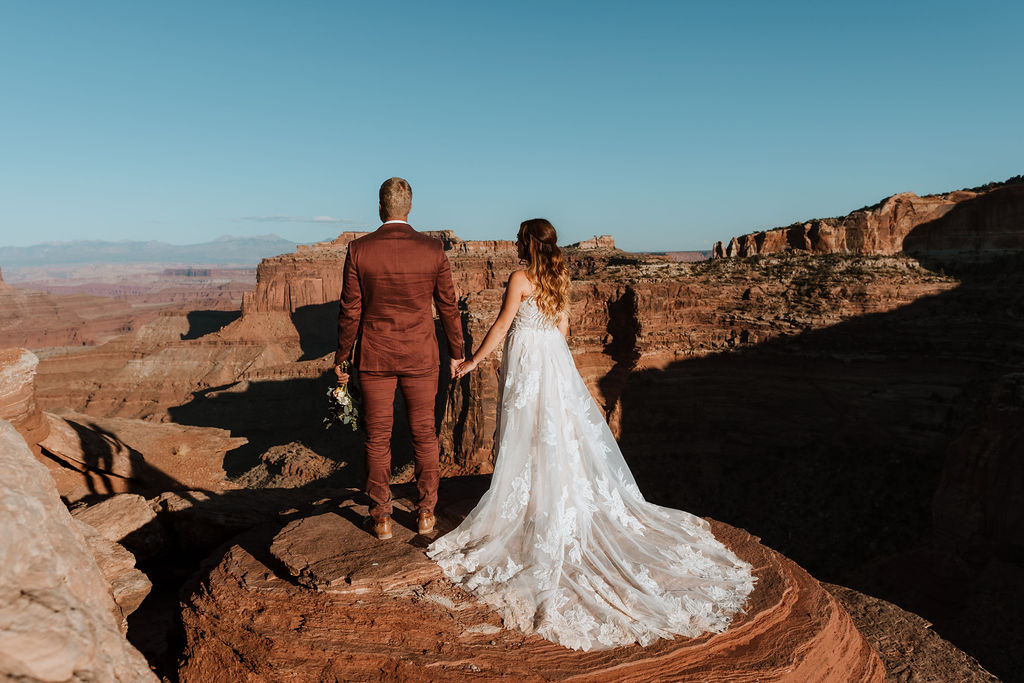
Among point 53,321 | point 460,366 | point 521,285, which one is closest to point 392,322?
point 460,366

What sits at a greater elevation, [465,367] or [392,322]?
[392,322]

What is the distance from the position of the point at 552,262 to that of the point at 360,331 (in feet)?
5.35

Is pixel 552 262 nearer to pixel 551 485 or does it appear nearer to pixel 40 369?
pixel 551 485

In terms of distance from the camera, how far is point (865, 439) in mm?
20844

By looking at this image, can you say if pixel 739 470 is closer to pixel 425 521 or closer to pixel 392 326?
pixel 425 521

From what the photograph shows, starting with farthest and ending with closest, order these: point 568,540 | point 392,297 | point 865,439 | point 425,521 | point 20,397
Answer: point 865,439 → point 20,397 → point 425,521 → point 568,540 → point 392,297

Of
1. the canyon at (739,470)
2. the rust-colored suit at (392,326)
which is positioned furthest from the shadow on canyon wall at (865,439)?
the rust-colored suit at (392,326)

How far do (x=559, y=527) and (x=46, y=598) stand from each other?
3218mm

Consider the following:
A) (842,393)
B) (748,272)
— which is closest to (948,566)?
(842,393)

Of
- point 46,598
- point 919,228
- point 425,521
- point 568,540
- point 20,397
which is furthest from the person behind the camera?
point 919,228

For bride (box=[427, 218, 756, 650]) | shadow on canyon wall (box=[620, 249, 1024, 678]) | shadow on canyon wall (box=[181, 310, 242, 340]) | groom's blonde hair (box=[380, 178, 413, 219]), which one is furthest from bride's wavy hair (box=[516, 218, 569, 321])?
shadow on canyon wall (box=[181, 310, 242, 340])

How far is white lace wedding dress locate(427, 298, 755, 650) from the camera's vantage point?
13.3 ft

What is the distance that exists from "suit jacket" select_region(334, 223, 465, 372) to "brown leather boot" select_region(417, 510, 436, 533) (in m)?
1.33

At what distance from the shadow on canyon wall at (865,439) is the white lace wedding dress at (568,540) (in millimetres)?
13937
